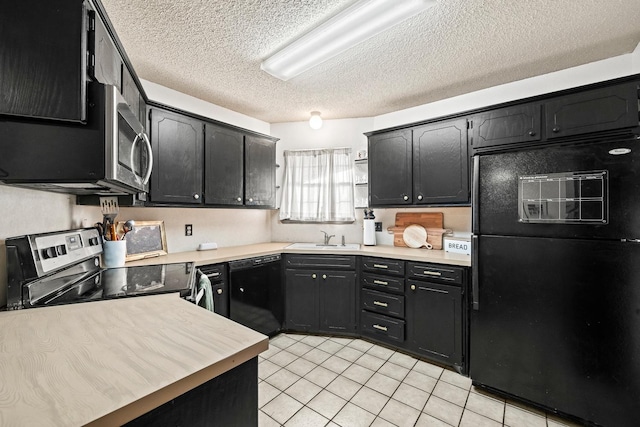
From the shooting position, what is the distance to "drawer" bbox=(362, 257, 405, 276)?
2.54 metres

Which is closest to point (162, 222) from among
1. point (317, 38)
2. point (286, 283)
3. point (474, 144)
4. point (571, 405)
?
point (286, 283)

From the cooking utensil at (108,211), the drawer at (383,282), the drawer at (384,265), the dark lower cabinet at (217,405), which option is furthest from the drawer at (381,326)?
the cooking utensil at (108,211)

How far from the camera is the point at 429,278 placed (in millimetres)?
2387

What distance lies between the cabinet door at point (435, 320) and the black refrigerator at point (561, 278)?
206 mm

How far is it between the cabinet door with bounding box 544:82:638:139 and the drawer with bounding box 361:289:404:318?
183 cm

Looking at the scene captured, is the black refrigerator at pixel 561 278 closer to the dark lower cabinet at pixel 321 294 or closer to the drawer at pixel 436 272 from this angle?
the drawer at pixel 436 272

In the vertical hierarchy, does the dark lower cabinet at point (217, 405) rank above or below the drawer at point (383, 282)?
above

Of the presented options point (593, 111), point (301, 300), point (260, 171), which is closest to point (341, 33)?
point (260, 171)

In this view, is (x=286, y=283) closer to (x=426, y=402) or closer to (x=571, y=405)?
(x=426, y=402)

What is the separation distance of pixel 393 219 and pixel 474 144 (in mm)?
1151

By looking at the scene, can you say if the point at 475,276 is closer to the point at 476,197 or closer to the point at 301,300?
the point at 476,197

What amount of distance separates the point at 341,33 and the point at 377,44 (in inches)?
13.9

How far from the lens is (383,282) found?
2643mm

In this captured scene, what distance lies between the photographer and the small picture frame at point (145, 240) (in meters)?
2.29
